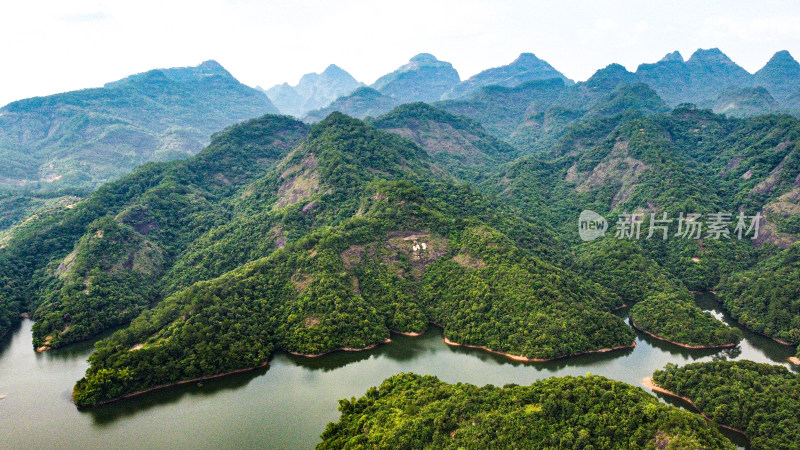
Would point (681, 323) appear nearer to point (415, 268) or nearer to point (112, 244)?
point (415, 268)

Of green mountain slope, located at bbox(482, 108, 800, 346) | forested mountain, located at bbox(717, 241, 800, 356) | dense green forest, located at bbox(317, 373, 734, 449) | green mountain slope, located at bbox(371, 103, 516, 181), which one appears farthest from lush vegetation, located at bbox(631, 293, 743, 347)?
green mountain slope, located at bbox(371, 103, 516, 181)

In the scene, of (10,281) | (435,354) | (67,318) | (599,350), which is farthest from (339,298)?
(10,281)

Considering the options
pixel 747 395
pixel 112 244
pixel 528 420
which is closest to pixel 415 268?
pixel 528 420

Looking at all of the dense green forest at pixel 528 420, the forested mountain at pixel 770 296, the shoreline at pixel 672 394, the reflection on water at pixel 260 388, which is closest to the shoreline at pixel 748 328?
the forested mountain at pixel 770 296
